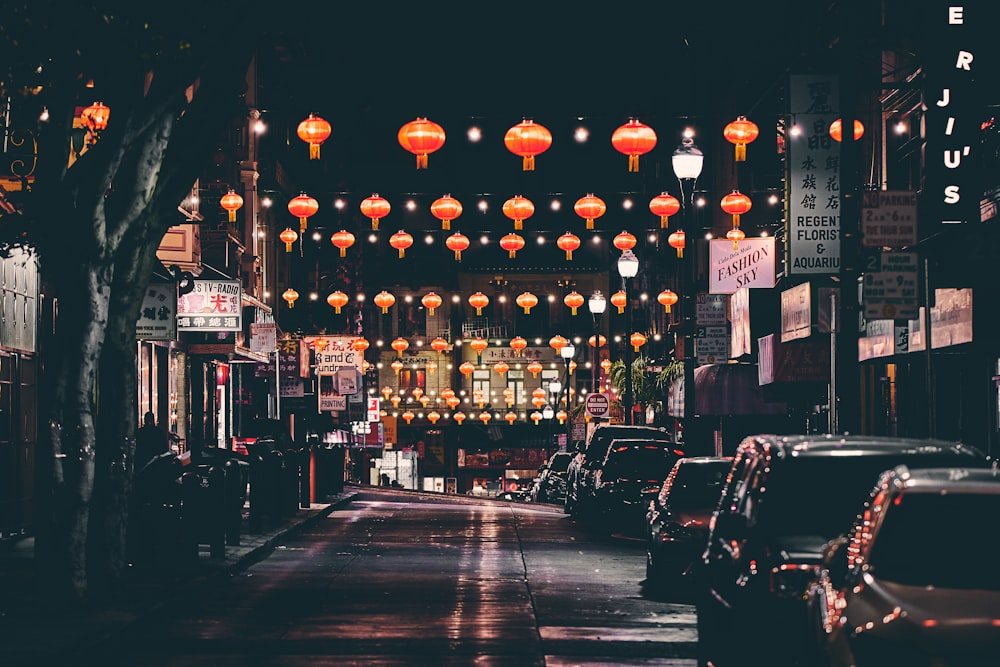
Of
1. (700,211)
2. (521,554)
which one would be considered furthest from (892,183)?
(700,211)

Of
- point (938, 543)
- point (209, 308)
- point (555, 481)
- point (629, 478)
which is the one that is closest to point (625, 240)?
point (209, 308)

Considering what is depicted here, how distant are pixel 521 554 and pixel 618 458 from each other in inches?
242

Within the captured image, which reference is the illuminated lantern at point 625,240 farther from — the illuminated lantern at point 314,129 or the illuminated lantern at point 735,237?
the illuminated lantern at point 314,129

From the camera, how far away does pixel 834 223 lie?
24094 mm

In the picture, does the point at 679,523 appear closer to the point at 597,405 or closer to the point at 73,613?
the point at 73,613

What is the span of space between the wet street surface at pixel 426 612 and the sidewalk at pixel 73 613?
0.71ft

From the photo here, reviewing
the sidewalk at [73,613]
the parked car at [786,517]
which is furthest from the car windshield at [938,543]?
the sidewalk at [73,613]

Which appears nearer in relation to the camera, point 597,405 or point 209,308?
point 209,308

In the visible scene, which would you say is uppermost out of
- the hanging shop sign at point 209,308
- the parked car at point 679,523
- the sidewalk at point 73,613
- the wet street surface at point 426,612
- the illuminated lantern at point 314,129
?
the illuminated lantern at point 314,129

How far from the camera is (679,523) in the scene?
708 inches

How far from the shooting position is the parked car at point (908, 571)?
23.2 feet

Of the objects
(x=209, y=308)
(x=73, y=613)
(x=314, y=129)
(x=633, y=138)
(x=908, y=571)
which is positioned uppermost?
(x=314, y=129)

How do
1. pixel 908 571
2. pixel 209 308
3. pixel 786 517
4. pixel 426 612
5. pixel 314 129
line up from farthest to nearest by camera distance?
pixel 209 308
pixel 314 129
pixel 426 612
pixel 786 517
pixel 908 571

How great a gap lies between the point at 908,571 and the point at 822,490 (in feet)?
7.91
